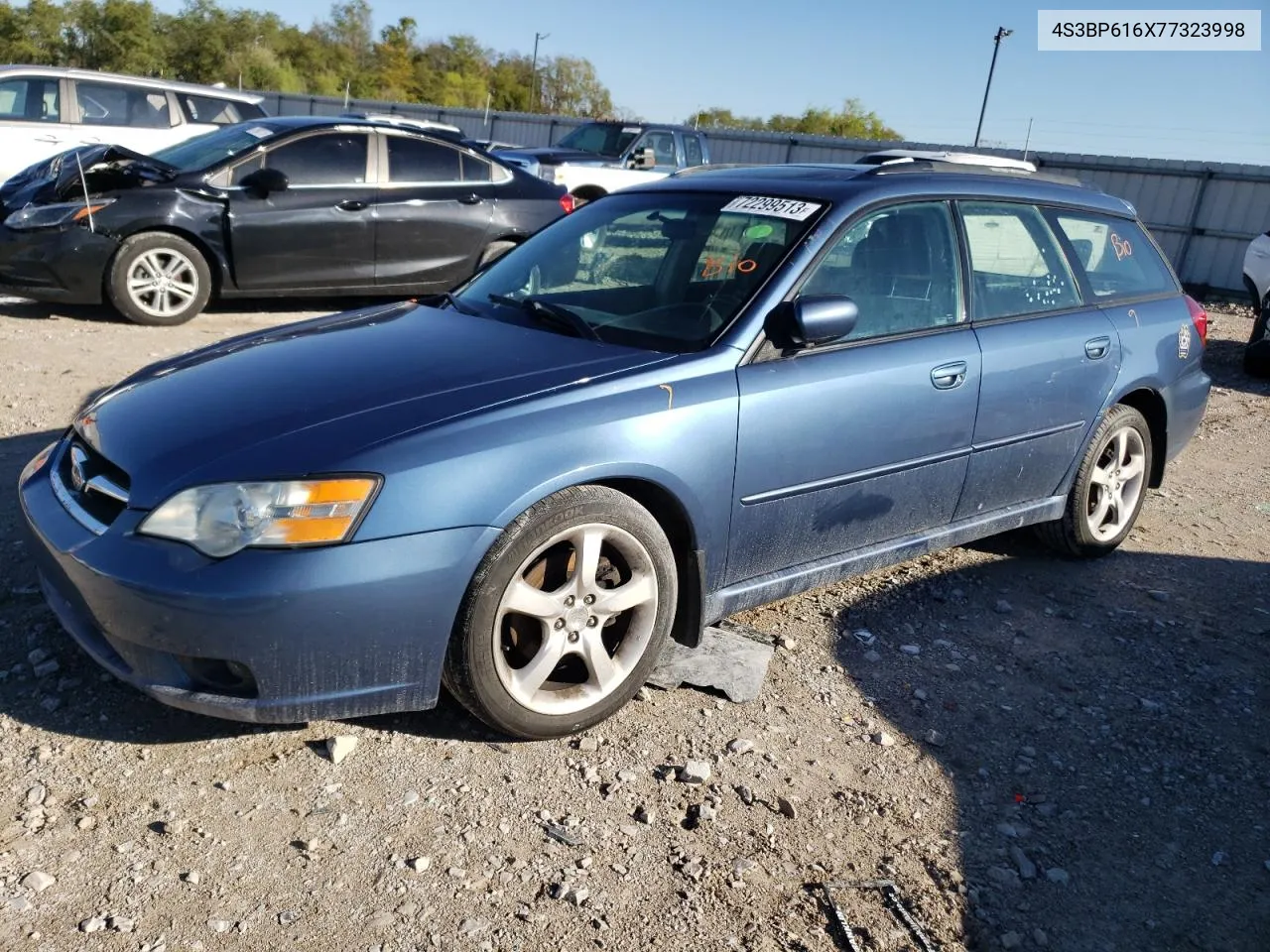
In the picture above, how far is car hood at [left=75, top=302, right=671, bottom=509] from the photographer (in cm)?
281

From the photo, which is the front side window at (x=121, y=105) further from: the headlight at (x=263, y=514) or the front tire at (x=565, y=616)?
the front tire at (x=565, y=616)

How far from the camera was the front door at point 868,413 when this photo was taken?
3.43m

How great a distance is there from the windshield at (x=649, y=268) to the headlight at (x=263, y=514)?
1.14m

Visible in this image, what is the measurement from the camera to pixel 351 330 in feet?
12.5

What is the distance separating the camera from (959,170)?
4449 mm

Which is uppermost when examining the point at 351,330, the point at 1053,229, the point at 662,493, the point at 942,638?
the point at 1053,229

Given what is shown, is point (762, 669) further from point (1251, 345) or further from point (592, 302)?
point (1251, 345)

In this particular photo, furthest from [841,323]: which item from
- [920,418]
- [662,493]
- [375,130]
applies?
[375,130]

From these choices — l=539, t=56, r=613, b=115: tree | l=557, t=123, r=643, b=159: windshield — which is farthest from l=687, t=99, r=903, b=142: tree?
l=557, t=123, r=643, b=159: windshield

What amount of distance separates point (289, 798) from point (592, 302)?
1.90m

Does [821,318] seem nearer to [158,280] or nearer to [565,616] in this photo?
[565,616]

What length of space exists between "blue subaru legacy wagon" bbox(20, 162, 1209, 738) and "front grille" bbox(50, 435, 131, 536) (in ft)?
0.04

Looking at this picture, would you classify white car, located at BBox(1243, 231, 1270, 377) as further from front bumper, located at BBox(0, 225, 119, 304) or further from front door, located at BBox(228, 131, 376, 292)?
front bumper, located at BBox(0, 225, 119, 304)

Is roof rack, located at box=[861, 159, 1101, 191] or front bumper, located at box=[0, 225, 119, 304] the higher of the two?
roof rack, located at box=[861, 159, 1101, 191]
